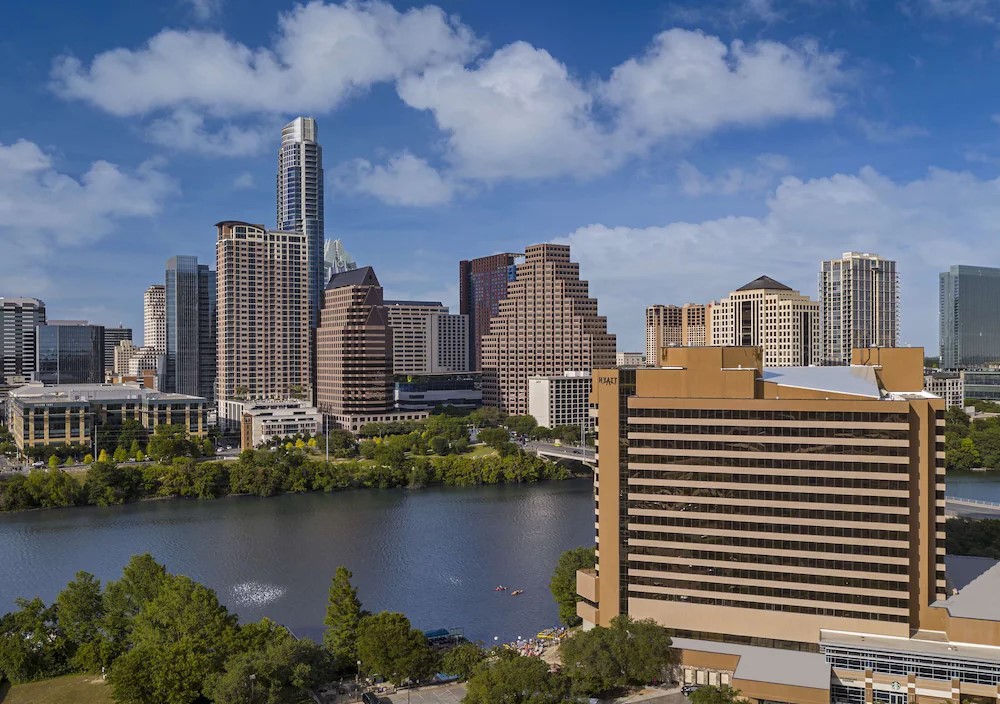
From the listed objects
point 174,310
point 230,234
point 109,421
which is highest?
point 230,234

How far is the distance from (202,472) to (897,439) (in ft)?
201

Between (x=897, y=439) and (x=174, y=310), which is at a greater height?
(x=174, y=310)

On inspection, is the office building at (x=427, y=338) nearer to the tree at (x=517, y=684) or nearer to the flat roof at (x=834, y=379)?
the flat roof at (x=834, y=379)

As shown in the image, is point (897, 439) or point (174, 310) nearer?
point (897, 439)

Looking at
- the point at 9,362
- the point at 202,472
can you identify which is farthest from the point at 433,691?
the point at 9,362

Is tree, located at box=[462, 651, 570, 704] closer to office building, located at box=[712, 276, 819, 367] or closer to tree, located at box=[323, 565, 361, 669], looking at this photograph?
tree, located at box=[323, 565, 361, 669]

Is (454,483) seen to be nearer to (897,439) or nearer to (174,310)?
(897,439)

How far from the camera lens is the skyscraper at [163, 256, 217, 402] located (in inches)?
5384

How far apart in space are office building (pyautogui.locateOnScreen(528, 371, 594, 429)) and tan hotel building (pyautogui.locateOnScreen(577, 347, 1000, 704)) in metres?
73.3

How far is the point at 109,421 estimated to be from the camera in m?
92.6

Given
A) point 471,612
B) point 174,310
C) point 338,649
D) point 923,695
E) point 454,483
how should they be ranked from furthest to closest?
point 174,310, point 454,483, point 471,612, point 338,649, point 923,695

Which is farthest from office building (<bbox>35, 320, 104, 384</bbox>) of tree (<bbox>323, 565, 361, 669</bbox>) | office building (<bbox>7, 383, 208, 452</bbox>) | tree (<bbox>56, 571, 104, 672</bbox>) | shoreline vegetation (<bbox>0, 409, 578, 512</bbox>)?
tree (<bbox>323, 565, 361, 669</bbox>)

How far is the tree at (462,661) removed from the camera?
32.1 m

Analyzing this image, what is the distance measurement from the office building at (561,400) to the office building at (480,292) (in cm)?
6709
